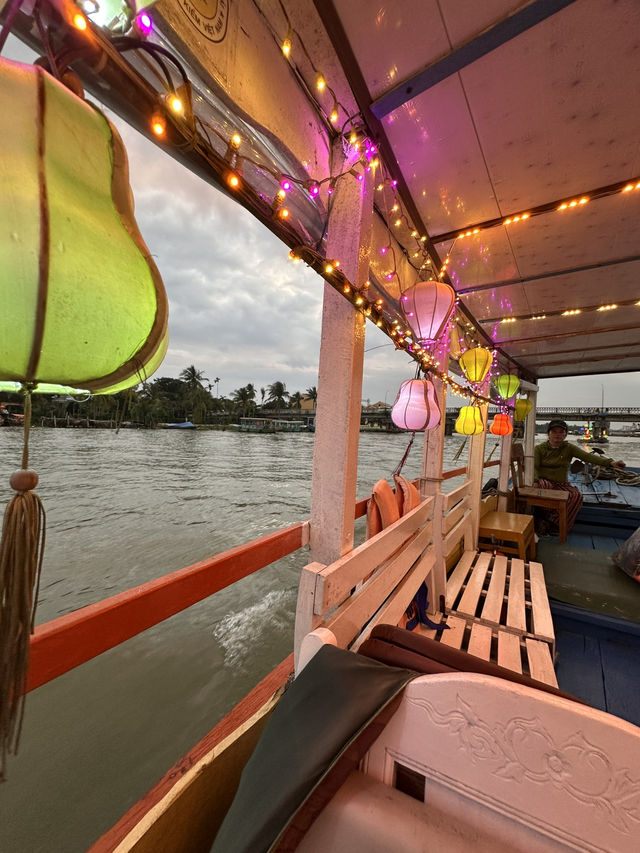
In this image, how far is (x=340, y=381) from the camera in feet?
7.14

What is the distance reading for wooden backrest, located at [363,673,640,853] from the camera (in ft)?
2.09

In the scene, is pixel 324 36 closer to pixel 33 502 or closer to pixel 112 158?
pixel 112 158

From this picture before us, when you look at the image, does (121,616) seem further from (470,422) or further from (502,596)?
(470,422)

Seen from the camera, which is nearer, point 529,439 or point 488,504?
point 488,504

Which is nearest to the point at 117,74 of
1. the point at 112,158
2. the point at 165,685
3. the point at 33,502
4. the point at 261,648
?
the point at 112,158

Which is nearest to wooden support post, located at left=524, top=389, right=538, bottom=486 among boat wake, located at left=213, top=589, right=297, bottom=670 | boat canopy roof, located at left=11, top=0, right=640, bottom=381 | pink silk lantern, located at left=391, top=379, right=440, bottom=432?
boat canopy roof, located at left=11, top=0, right=640, bottom=381

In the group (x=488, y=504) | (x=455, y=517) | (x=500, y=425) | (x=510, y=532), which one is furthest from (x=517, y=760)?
(x=500, y=425)

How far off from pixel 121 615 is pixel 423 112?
3004 millimetres

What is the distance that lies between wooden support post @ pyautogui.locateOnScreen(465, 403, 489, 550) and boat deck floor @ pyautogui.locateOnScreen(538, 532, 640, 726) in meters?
0.95

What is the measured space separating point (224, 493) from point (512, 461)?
927 centimetres

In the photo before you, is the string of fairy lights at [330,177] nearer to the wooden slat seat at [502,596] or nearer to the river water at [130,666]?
the wooden slat seat at [502,596]

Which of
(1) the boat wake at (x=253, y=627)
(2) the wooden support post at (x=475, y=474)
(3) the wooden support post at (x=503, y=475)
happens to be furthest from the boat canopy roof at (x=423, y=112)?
(1) the boat wake at (x=253, y=627)

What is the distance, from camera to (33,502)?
0.64 m

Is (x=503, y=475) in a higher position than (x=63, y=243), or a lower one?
lower
